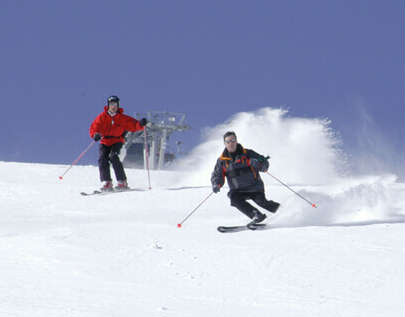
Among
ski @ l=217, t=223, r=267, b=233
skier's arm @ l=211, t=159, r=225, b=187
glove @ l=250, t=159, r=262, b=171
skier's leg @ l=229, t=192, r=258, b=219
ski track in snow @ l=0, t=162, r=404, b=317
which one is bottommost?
ski track in snow @ l=0, t=162, r=404, b=317

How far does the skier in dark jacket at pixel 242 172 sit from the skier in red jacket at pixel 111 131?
3.46 meters

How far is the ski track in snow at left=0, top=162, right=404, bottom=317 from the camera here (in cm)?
281

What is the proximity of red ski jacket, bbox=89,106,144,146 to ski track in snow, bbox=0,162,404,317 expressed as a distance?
239 cm

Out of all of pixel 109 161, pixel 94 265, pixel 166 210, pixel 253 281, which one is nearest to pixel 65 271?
pixel 94 265

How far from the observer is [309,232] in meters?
5.19

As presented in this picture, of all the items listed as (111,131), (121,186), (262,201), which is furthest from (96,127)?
(262,201)

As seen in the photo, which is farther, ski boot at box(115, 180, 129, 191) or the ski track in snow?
ski boot at box(115, 180, 129, 191)

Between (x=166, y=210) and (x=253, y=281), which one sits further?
(x=166, y=210)

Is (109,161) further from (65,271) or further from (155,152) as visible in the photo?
(155,152)

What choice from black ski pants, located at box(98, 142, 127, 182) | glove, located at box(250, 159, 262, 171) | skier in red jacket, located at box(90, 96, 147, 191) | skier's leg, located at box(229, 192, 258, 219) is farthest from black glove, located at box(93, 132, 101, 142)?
glove, located at box(250, 159, 262, 171)

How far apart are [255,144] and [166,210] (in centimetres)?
1051

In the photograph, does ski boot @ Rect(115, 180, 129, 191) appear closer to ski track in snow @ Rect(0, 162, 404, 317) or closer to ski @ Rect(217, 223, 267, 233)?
ski track in snow @ Rect(0, 162, 404, 317)

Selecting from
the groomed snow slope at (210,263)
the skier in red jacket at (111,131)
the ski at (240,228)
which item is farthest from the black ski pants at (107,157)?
the ski at (240,228)

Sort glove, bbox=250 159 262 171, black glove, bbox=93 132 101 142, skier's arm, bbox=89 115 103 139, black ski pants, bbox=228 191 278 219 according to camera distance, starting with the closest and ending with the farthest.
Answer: glove, bbox=250 159 262 171
black ski pants, bbox=228 191 278 219
black glove, bbox=93 132 101 142
skier's arm, bbox=89 115 103 139
